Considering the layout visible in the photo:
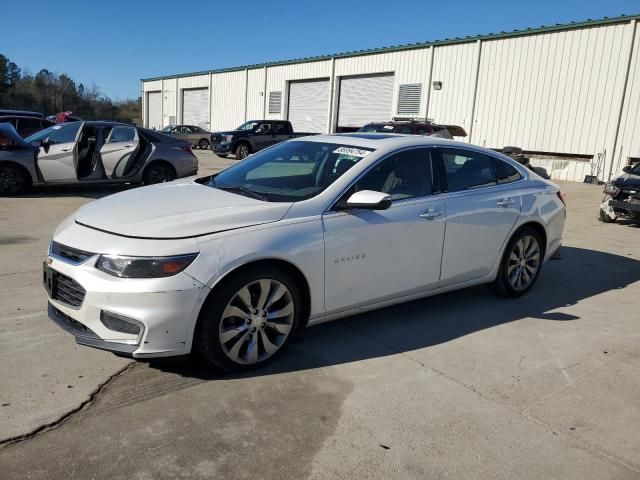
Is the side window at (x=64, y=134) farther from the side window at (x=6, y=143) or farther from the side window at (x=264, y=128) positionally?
the side window at (x=264, y=128)

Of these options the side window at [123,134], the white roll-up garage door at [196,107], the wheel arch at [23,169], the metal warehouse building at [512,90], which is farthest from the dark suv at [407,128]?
the white roll-up garage door at [196,107]

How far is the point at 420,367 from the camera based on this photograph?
3.75 metres

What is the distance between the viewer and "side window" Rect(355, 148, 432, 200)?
4.09m

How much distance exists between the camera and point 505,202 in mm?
4969

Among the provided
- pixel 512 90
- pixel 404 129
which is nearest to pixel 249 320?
pixel 404 129

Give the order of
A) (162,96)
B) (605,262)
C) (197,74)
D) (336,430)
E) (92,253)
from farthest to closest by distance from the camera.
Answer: (162,96)
(197,74)
(605,262)
(92,253)
(336,430)

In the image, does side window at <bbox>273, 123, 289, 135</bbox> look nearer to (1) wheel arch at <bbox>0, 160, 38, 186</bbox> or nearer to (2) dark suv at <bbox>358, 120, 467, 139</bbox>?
(2) dark suv at <bbox>358, 120, 467, 139</bbox>

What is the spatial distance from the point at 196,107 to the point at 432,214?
1571 inches

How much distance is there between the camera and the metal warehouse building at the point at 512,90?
18375mm

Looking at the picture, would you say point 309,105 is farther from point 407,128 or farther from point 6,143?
point 6,143

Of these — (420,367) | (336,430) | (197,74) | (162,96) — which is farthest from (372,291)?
(162,96)

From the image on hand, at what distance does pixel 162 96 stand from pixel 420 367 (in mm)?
45730

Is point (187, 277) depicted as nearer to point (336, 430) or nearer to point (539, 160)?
point (336, 430)

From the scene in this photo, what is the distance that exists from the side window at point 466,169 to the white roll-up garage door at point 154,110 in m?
44.8
